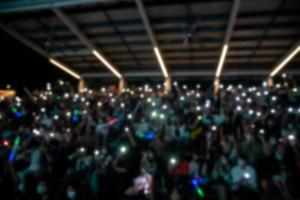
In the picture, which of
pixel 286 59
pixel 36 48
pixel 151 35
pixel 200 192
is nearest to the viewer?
pixel 200 192

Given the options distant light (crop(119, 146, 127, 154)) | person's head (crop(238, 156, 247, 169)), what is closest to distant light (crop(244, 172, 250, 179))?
person's head (crop(238, 156, 247, 169))

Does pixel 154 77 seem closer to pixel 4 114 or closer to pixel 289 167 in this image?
pixel 4 114

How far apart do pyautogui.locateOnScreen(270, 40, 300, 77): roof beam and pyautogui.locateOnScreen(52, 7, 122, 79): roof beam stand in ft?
29.8

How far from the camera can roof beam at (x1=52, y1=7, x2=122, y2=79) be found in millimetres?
11765

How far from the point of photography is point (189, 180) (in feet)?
20.1

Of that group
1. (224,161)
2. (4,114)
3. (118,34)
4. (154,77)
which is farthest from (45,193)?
(154,77)

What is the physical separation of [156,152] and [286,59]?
9.79 metres

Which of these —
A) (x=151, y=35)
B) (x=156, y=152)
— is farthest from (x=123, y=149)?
(x=151, y=35)

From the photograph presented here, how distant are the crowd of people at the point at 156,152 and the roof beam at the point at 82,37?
4.14m

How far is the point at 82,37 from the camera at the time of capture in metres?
13.3

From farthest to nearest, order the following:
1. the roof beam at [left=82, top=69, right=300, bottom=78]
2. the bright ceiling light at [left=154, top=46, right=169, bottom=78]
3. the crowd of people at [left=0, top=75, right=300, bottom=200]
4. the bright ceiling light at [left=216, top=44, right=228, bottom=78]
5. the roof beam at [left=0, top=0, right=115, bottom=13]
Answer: the roof beam at [left=82, top=69, right=300, bottom=78]
the bright ceiling light at [left=154, top=46, right=169, bottom=78]
the bright ceiling light at [left=216, top=44, right=228, bottom=78]
the roof beam at [left=0, top=0, right=115, bottom=13]
the crowd of people at [left=0, top=75, right=300, bottom=200]

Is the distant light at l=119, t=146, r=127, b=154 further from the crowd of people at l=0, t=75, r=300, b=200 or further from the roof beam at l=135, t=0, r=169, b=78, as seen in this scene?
the roof beam at l=135, t=0, r=169, b=78

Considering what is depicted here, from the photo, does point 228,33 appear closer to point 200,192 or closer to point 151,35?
point 151,35

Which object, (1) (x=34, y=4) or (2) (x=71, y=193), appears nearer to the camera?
(2) (x=71, y=193)
